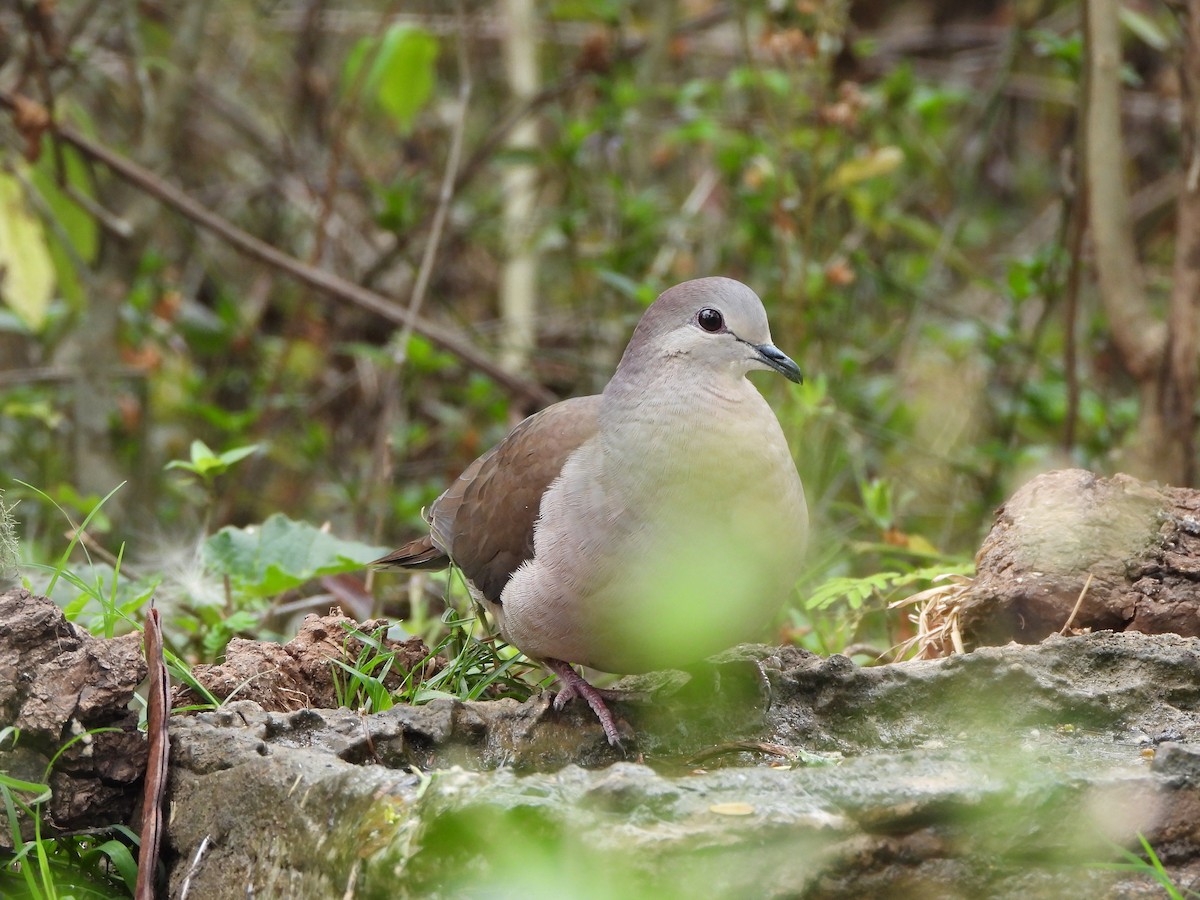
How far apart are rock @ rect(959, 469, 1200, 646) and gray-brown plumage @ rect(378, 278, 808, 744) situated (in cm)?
52

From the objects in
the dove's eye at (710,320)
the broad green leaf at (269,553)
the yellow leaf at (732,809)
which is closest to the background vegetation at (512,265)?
the broad green leaf at (269,553)

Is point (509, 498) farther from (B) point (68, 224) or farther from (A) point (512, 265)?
(A) point (512, 265)

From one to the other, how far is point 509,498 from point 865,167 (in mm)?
2662

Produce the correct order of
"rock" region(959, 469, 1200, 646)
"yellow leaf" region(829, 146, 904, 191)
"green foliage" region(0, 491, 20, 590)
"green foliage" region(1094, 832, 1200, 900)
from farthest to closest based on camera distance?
"yellow leaf" region(829, 146, 904, 191), "rock" region(959, 469, 1200, 646), "green foliage" region(0, 491, 20, 590), "green foliage" region(1094, 832, 1200, 900)

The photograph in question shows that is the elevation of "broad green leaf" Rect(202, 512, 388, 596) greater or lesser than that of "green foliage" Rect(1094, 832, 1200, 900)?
lesser

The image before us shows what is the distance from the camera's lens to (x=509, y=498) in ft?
11.1

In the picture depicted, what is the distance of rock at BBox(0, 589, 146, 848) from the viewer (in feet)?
7.95

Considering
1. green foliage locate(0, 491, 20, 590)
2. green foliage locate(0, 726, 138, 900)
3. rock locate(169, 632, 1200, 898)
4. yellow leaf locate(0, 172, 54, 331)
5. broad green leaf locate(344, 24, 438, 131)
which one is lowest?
green foliage locate(0, 726, 138, 900)

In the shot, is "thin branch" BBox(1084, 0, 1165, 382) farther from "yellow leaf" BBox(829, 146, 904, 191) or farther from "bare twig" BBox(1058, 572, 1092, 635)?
"bare twig" BBox(1058, 572, 1092, 635)

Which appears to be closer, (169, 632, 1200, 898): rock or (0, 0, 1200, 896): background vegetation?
(169, 632, 1200, 898): rock

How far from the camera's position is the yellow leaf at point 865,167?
17.4ft

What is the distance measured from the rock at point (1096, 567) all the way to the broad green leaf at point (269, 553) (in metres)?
1.64

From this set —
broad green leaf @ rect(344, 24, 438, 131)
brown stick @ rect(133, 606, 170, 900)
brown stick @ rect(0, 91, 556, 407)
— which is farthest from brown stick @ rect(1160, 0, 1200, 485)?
brown stick @ rect(133, 606, 170, 900)

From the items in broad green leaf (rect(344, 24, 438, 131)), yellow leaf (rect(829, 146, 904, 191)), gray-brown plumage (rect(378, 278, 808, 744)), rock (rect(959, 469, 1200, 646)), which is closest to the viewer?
gray-brown plumage (rect(378, 278, 808, 744))
